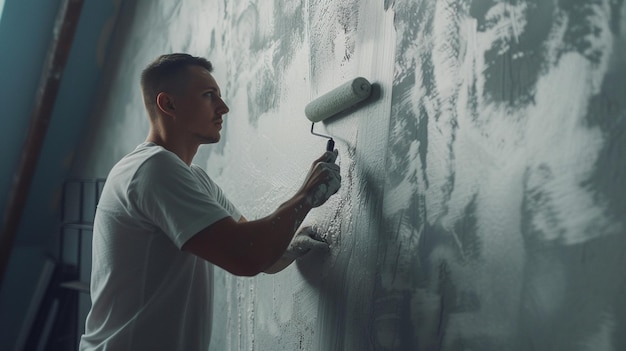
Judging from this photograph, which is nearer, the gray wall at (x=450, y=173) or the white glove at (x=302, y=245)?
the gray wall at (x=450, y=173)

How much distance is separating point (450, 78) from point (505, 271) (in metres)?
0.32

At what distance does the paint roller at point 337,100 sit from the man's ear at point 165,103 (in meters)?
0.30

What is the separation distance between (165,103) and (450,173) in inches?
26.7

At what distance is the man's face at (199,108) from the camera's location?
1.29m

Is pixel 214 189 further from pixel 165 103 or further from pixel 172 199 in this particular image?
pixel 172 199

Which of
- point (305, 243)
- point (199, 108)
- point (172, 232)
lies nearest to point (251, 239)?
point (172, 232)

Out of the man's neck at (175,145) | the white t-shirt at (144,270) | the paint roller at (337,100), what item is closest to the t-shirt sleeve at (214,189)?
the man's neck at (175,145)

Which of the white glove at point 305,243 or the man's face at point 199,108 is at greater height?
the man's face at point 199,108

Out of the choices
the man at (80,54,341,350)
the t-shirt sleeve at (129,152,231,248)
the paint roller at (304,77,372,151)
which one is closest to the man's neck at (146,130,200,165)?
the man at (80,54,341,350)

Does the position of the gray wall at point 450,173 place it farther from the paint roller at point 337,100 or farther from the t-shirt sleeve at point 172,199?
the t-shirt sleeve at point 172,199

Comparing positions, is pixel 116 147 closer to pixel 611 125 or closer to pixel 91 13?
pixel 91 13

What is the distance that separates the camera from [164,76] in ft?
4.31

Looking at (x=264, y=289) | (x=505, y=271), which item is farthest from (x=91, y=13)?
(x=505, y=271)

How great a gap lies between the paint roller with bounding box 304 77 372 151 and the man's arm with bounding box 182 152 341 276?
0.51 feet
